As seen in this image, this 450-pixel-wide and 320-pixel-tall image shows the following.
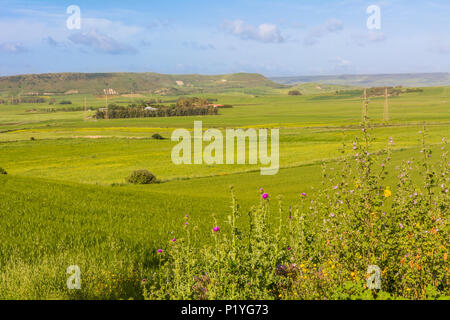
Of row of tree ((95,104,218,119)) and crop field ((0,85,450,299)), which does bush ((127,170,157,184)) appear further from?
row of tree ((95,104,218,119))

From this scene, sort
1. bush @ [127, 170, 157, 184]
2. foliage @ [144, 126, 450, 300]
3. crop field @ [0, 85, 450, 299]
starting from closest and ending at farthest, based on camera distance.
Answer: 1. foliage @ [144, 126, 450, 300]
2. crop field @ [0, 85, 450, 299]
3. bush @ [127, 170, 157, 184]

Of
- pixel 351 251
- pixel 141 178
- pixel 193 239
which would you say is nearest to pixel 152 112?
pixel 141 178

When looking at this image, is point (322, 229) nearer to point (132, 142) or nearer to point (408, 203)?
point (408, 203)

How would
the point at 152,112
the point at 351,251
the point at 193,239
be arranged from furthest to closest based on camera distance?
the point at 152,112
the point at 193,239
the point at 351,251

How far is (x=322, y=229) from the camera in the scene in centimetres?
709

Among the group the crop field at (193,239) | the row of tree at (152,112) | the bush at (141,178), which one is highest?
the row of tree at (152,112)

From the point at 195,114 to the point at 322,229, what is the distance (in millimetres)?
149210

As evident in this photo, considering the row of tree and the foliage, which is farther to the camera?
the row of tree

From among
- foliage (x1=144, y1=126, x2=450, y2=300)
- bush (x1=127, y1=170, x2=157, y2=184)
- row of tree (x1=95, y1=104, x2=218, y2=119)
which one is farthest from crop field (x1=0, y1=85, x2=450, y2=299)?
row of tree (x1=95, y1=104, x2=218, y2=119)

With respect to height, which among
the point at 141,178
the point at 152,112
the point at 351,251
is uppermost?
the point at 152,112

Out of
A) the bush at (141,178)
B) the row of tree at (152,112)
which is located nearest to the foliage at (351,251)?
the bush at (141,178)

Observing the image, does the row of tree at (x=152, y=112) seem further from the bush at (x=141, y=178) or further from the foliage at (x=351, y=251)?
the foliage at (x=351, y=251)

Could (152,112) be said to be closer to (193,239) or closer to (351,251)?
(193,239)
